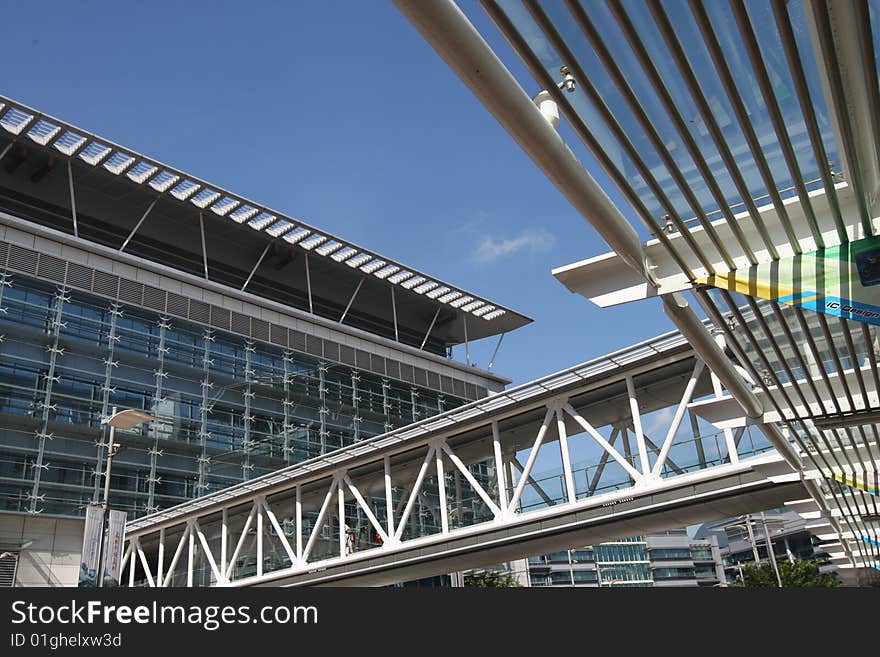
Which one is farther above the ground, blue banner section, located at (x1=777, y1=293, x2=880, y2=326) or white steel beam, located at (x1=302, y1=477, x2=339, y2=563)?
white steel beam, located at (x1=302, y1=477, x2=339, y2=563)

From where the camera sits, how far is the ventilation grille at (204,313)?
3647 centimetres

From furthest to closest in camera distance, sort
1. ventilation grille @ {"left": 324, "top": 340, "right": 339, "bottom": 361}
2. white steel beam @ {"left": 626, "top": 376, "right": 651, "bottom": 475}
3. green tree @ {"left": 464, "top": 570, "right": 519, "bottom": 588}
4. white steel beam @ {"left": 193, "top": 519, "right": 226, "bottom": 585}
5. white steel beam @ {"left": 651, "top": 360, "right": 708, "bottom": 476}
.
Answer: green tree @ {"left": 464, "top": 570, "right": 519, "bottom": 588} < ventilation grille @ {"left": 324, "top": 340, "right": 339, "bottom": 361} < white steel beam @ {"left": 193, "top": 519, "right": 226, "bottom": 585} < white steel beam @ {"left": 626, "top": 376, "right": 651, "bottom": 475} < white steel beam @ {"left": 651, "top": 360, "right": 708, "bottom": 476}

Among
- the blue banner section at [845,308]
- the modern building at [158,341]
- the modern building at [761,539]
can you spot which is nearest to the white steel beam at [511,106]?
the blue banner section at [845,308]

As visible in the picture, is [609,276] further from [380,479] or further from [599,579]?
[599,579]

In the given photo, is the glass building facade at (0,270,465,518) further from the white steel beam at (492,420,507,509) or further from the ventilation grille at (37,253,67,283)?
the white steel beam at (492,420,507,509)

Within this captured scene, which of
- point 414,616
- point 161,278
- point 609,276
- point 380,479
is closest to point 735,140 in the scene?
point 609,276

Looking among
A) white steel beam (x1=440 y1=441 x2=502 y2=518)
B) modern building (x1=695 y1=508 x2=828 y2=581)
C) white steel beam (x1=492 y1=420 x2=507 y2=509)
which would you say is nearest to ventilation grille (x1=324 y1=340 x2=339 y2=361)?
white steel beam (x1=440 y1=441 x2=502 y2=518)

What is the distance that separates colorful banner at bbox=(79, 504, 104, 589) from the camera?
19766 millimetres

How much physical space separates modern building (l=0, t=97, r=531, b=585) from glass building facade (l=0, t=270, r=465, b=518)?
7 cm

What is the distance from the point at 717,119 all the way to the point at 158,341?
3683 cm

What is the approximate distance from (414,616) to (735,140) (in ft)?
14.8

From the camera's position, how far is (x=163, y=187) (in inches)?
1607

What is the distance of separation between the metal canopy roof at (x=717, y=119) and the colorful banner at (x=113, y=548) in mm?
16239

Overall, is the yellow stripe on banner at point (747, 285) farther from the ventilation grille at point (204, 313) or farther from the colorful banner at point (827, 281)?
the ventilation grille at point (204, 313)
